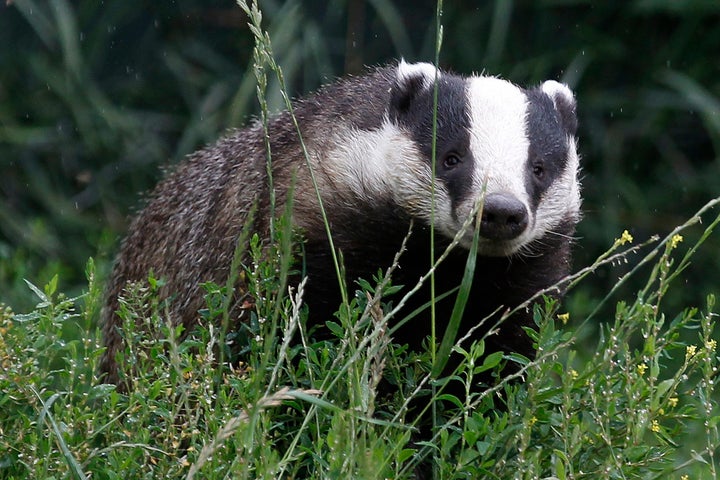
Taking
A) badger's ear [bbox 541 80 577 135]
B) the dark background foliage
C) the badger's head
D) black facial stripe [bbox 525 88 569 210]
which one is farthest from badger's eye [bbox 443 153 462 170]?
the dark background foliage

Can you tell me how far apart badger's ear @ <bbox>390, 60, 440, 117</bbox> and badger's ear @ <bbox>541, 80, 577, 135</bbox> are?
0.32 metres

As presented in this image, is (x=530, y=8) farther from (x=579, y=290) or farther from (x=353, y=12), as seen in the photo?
(x=579, y=290)

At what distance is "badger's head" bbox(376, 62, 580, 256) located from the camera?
9.23 ft

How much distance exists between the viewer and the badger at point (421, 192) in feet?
9.50

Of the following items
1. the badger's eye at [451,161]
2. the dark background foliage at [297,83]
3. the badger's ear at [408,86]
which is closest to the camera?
the badger's eye at [451,161]

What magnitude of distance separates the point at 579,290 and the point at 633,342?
31 centimetres

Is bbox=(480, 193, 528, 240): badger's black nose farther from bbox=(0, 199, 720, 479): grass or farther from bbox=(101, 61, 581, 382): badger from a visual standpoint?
bbox=(0, 199, 720, 479): grass

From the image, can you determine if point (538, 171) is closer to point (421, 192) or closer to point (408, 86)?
point (421, 192)

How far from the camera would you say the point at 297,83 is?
5383 mm

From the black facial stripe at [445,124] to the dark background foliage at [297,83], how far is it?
211cm

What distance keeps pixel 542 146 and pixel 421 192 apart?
31 centimetres

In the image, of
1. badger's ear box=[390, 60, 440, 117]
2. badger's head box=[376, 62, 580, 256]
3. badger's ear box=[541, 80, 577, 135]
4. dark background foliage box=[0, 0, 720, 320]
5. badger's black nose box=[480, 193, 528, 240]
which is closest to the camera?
badger's black nose box=[480, 193, 528, 240]

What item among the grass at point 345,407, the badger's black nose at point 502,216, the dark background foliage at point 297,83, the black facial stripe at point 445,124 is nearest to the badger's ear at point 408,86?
the black facial stripe at point 445,124

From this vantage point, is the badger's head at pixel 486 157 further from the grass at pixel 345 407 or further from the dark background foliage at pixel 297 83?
the dark background foliage at pixel 297 83
